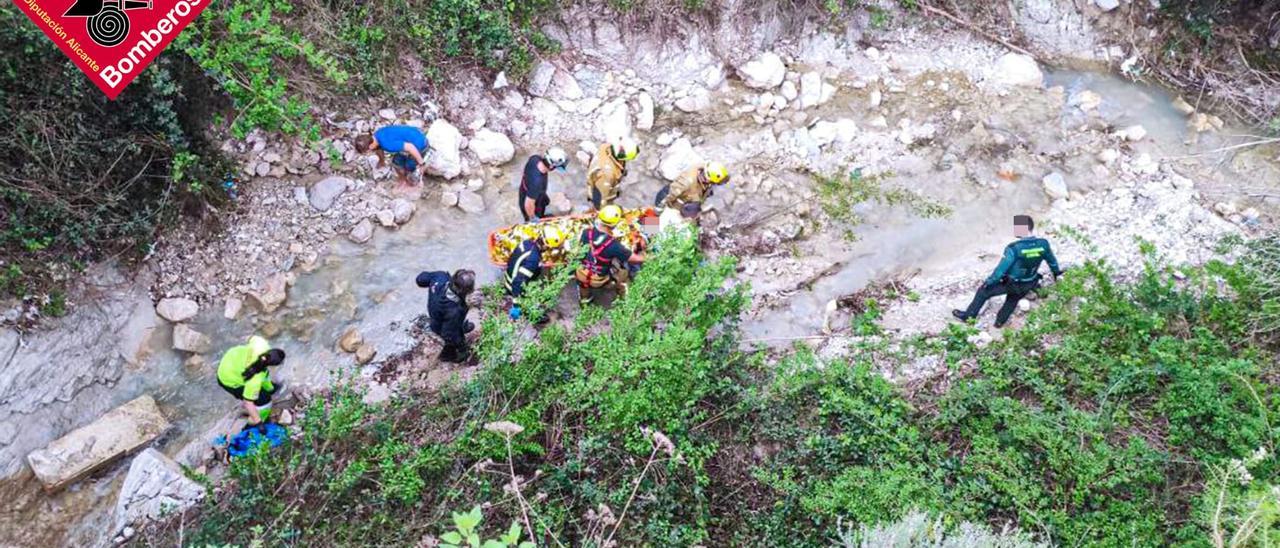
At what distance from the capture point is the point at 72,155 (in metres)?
6.54

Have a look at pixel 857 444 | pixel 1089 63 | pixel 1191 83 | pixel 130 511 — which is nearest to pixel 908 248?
pixel 857 444

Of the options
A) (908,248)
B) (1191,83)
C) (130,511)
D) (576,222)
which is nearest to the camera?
(130,511)

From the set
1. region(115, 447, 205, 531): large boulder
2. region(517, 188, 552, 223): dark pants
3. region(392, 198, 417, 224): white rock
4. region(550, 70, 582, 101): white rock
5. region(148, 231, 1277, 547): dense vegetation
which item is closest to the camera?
region(148, 231, 1277, 547): dense vegetation

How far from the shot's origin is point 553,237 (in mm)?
7180

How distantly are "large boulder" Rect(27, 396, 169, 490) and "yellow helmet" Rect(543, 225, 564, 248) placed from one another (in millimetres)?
3710

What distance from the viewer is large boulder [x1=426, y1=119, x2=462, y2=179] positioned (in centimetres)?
851

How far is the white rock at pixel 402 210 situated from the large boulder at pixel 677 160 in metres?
3.03

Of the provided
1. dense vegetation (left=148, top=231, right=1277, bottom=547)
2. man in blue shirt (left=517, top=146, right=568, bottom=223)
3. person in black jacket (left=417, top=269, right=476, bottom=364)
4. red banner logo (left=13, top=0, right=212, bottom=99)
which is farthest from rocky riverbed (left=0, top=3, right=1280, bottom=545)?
red banner logo (left=13, top=0, right=212, bottom=99)

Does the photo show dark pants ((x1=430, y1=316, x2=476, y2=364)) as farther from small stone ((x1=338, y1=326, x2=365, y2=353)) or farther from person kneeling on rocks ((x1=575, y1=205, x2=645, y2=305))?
person kneeling on rocks ((x1=575, y1=205, x2=645, y2=305))

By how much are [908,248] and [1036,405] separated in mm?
2999

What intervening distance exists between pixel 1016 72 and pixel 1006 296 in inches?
177

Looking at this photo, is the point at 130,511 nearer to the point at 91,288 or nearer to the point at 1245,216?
the point at 91,288

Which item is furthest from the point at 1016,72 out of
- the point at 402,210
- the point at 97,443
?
the point at 97,443

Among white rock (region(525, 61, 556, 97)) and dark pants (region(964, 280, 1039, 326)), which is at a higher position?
white rock (region(525, 61, 556, 97))
